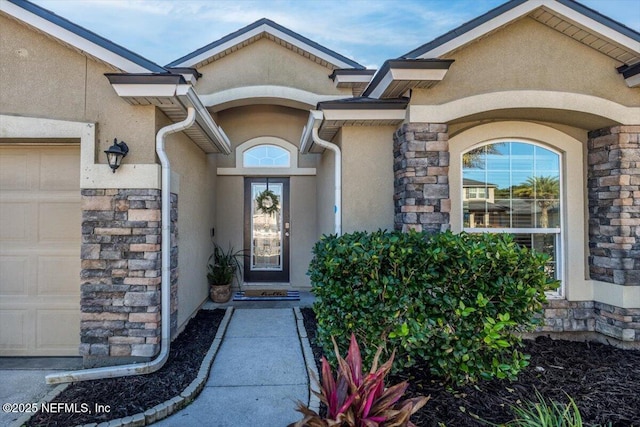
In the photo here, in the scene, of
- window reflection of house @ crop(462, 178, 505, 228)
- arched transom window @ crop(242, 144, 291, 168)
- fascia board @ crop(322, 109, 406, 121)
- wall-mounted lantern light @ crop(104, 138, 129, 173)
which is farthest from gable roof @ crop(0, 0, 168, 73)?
window reflection of house @ crop(462, 178, 505, 228)

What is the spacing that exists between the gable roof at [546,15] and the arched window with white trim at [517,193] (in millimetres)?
1532

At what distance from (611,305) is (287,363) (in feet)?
15.0

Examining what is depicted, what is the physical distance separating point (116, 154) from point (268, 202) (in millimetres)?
4513

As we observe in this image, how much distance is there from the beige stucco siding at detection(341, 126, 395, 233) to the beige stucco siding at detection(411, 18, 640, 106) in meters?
0.81

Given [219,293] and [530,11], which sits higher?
[530,11]

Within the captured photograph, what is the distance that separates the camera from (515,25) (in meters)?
4.81

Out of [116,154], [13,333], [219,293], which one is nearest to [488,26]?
[116,154]

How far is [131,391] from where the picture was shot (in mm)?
3684

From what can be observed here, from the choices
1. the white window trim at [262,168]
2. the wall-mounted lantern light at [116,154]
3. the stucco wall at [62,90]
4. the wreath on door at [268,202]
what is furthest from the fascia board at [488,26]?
the wreath on door at [268,202]

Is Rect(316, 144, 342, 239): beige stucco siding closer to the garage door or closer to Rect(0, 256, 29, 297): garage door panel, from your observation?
the garage door

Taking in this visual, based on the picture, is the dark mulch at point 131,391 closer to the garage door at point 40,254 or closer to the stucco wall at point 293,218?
the garage door at point 40,254

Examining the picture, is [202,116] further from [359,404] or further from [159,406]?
[359,404]

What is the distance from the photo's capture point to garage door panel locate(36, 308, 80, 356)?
15.0 ft

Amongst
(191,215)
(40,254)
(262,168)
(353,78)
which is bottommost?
(40,254)
